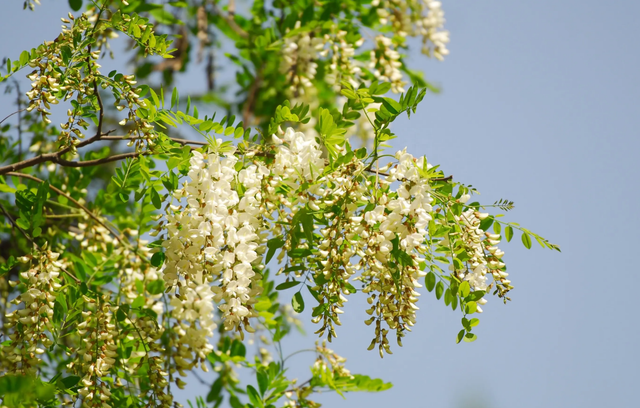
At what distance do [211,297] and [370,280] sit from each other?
369mm

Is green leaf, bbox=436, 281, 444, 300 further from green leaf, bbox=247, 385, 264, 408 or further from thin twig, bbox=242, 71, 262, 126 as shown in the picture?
thin twig, bbox=242, 71, 262, 126

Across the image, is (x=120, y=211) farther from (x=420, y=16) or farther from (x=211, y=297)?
(x=420, y=16)

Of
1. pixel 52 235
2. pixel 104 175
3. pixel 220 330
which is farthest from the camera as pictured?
pixel 104 175

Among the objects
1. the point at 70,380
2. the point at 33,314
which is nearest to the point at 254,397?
the point at 70,380

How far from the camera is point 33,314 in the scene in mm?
1500

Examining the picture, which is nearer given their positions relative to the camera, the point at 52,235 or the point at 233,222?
the point at 233,222

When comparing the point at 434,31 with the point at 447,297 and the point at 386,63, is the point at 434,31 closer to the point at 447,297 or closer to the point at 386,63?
the point at 386,63

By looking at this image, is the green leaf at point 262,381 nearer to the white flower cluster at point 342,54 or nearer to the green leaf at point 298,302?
the green leaf at point 298,302

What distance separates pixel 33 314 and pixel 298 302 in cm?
68

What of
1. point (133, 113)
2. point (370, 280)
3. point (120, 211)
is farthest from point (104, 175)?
point (370, 280)

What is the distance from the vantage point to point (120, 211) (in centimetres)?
224

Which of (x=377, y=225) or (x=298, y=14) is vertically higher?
(x=298, y=14)

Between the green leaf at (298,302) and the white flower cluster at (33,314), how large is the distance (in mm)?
618

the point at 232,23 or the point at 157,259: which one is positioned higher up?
the point at 232,23
